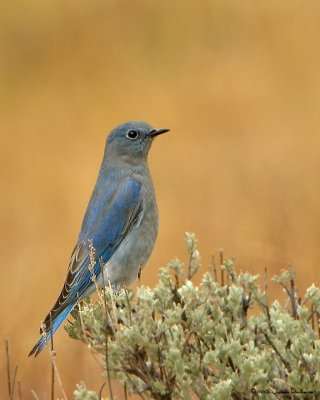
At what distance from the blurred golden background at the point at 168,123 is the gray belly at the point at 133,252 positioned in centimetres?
220

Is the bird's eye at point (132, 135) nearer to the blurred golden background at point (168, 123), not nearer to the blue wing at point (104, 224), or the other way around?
the blue wing at point (104, 224)

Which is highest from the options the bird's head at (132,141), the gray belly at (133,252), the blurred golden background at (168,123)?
the blurred golden background at (168,123)

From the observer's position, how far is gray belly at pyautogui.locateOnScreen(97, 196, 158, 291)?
24.7 feet

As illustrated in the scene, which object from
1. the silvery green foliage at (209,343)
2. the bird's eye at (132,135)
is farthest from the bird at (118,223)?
the silvery green foliage at (209,343)

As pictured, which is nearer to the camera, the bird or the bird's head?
the bird

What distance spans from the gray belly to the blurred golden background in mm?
2202

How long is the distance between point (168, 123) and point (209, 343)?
1035cm

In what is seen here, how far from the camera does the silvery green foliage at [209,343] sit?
197 inches

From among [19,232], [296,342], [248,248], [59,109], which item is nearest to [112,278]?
[296,342]

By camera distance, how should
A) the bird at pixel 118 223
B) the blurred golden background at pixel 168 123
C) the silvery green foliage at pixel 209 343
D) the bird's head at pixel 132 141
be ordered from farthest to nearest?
the blurred golden background at pixel 168 123 → the bird's head at pixel 132 141 → the bird at pixel 118 223 → the silvery green foliage at pixel 209 343

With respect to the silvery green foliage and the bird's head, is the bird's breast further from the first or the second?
the silvery green foliage

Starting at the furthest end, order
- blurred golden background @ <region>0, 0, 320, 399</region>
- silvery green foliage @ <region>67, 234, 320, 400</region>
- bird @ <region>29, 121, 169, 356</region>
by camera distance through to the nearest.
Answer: blurred golden background @ <region>0, 0, 320, 399</region> → bird @ <region>29, 121, 169, 356</region> → silvery green foliage @ <region>67, 234, 320, 400</region>

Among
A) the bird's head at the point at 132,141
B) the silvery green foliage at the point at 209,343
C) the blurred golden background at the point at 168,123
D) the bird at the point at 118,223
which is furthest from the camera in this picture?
the blurred golden background at the point at 168,123

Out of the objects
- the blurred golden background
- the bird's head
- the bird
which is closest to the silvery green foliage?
the bird
